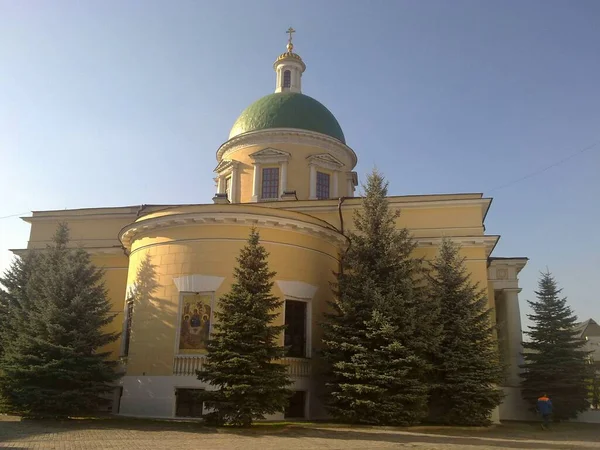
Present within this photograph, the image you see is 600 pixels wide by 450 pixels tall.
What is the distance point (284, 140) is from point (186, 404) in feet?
45.9

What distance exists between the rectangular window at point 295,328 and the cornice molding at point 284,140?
10.5 meters

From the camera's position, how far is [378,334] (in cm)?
1550

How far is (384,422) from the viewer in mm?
15016

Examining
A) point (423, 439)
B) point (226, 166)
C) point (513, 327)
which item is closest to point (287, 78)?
point (226, 166)

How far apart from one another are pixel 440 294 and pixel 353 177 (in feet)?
36.8

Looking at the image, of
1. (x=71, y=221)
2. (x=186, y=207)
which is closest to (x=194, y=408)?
(x=186, y=207)

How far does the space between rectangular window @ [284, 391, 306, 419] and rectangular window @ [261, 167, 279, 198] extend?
1100 cm

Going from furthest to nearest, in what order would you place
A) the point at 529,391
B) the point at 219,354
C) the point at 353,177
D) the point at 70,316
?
1. the point at 353,177
2. the point at 529,391
3. the point at 70,316
4. the point at 219,354

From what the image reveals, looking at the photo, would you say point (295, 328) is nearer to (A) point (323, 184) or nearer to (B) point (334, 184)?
(A) point (323, 184)

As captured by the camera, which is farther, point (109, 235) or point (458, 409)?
point (109, 235)

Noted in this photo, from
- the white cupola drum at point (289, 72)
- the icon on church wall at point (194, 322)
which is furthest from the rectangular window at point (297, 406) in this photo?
the white cupola drum at point (289, 72)

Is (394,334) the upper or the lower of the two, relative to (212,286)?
lower

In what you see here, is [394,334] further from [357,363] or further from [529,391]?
[529,391]

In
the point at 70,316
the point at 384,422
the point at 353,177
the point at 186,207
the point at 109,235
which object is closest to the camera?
the point at 384,422
